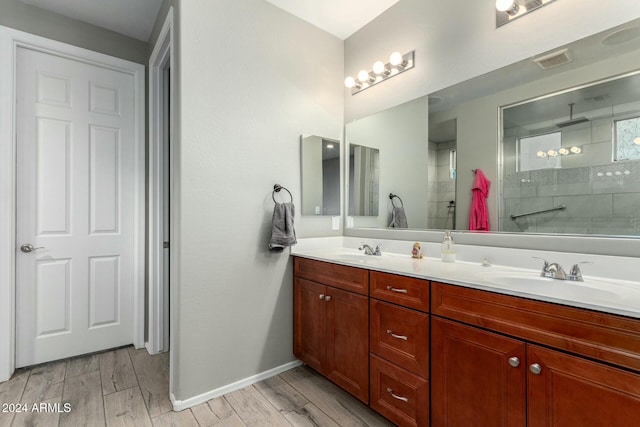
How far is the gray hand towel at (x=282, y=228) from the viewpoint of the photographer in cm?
208

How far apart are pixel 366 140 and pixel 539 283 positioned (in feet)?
5.15

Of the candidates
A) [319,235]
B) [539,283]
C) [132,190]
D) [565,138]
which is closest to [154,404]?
[319,235]

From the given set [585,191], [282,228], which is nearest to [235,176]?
[282,228]

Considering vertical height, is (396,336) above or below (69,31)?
below

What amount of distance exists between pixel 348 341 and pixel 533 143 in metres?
1.48

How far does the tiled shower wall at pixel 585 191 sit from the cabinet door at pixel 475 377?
72 cm

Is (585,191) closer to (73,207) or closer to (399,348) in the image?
(399,348)

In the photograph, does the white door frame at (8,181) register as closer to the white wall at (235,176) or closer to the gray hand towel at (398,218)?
the white wall at (235,176)

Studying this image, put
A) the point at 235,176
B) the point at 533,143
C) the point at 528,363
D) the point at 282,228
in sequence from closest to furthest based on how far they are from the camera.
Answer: the point at 528,363 → the point at 533,143 → the point at 235,176 → the point at 282,228

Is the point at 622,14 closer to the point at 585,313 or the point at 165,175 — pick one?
the point at 585,313

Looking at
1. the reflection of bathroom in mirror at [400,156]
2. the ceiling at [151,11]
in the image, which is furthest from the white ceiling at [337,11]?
the reflection of bathroom in mirror at [400,156]

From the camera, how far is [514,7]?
160cm

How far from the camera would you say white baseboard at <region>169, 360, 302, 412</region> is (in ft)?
5.85

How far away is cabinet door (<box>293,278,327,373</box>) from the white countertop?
0.36m
